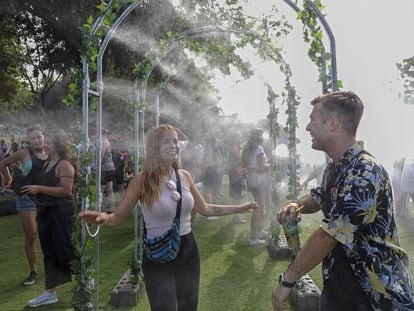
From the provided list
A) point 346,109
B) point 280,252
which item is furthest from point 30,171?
point 346,109

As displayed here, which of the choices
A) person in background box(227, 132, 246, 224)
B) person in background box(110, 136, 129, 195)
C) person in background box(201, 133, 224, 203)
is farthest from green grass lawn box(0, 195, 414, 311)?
person in background box(110, 136, 129, 195)

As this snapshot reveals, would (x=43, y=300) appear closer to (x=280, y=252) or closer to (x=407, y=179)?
(x=280, y=252)

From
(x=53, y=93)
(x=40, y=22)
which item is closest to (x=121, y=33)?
(x=40, y=22)

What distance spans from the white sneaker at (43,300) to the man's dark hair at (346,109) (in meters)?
3.82

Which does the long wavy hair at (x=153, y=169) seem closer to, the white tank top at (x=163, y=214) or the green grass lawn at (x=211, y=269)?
the white tank top at (x=163, y=214)

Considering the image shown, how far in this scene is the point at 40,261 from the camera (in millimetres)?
6570

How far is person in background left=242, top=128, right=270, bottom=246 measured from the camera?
7.37m

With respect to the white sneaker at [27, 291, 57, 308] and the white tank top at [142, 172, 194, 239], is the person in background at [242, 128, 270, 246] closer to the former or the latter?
the white sneaker at [27, 291, 57, 308]

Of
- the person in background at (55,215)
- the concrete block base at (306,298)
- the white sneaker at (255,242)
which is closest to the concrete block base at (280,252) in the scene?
the white sneaker at (255,242)

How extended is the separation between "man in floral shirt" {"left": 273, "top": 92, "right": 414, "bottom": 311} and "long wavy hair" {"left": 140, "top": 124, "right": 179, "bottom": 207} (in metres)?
1.19

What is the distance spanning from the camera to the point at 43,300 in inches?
186

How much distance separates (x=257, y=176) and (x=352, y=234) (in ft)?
18.2

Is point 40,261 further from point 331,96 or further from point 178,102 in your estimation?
point 178,102

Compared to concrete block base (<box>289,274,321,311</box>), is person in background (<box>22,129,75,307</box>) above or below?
above
